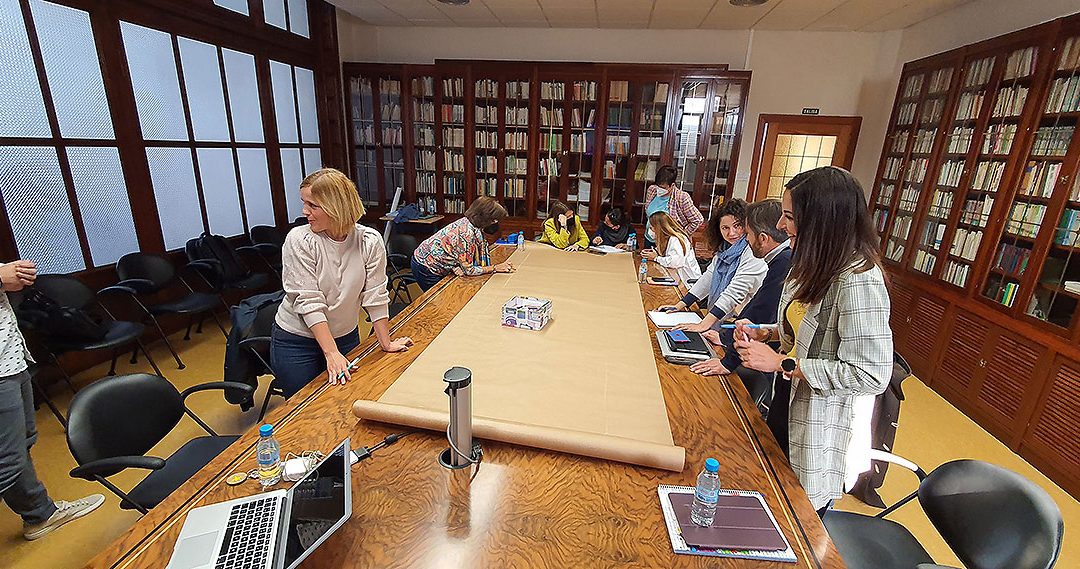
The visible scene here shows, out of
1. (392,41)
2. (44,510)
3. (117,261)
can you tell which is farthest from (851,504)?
(392,41)

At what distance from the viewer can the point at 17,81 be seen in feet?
9.51

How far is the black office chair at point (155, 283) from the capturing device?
3.41m

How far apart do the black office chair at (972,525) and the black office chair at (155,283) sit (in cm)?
423

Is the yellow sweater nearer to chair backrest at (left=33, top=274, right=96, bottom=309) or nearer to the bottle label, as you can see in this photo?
the bottle label

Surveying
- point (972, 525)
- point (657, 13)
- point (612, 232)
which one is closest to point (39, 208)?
point (612, 232)

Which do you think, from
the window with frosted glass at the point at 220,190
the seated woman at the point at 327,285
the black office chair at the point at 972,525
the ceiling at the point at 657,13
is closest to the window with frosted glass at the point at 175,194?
the window with frosted glass at the point at 220,190

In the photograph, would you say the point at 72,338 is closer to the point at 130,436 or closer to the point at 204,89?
the point at 130,436

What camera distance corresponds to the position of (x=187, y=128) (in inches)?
159

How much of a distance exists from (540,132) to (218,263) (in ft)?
12.6

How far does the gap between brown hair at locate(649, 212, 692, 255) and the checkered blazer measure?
2.14 meters

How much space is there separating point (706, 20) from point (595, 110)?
1547mm

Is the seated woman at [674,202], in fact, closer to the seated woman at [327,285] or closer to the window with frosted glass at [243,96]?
the seated woman at [327,285]

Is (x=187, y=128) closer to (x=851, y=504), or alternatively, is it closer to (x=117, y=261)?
(x=117, y=261)

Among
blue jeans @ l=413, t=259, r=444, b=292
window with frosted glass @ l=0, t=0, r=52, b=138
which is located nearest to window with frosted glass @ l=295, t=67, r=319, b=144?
window with frosted glass @ l=0, t=0, r=52, b=138
